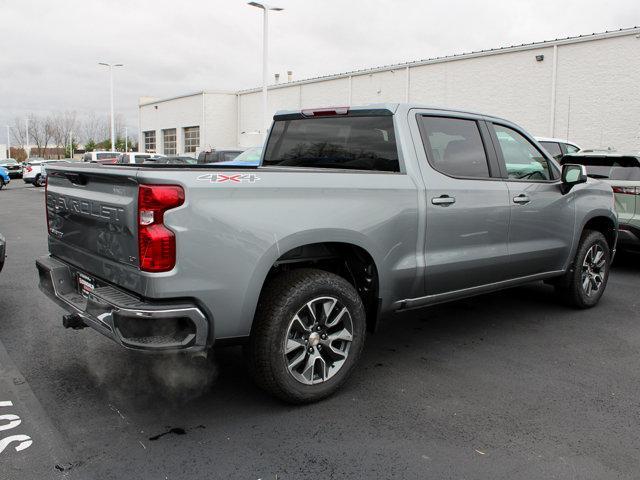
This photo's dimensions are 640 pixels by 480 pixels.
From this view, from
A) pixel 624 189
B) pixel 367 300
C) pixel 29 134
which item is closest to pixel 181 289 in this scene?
pixel 367 300

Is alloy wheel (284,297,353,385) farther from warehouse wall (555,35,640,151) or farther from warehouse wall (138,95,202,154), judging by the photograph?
warehouse wall (138,95,202,154)

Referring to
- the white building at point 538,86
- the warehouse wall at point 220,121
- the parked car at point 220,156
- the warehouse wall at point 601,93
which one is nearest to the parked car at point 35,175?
the warehouse wall at point 220,121

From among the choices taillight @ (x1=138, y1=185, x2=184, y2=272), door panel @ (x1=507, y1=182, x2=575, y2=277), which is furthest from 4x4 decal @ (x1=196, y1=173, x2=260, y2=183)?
door panel @ (x1=507, y1=182, x2=575, y2=277)

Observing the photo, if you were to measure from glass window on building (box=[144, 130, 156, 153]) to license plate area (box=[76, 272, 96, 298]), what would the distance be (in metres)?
48.9

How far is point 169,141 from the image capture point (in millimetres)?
48062

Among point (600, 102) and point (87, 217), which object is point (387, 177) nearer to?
point (87, 217)

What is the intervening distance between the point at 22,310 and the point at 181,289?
3.51 m

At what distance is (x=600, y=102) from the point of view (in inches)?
813

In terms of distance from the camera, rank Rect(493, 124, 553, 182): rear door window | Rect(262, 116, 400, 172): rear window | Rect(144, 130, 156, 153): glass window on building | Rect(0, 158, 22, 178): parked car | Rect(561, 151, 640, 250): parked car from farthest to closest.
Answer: Rect(144, 130, 156, 153): glass window on building < Rect(0, 158, 22, 178): parked car < Rect(561, 151, 640, 250): parked car < Rect(493, 124, 553, 182): rear door window < Rect(262, 116, 400, 172): rear window

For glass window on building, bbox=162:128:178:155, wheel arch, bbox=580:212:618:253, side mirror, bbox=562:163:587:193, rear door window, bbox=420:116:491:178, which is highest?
glass window on building, bbox=162:128:178:155

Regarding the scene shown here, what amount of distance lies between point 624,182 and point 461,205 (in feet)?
14.9

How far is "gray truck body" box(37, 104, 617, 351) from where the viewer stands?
317 centimetres

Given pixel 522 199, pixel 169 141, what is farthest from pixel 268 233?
pixel 169 141

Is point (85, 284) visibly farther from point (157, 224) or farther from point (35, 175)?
point (35, 175)
